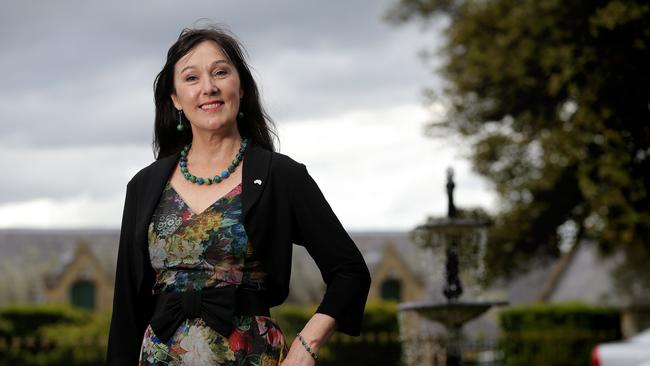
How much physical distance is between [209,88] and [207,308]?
2.03 ft

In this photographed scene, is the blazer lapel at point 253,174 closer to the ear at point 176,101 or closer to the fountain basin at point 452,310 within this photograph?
the ear at point 176,101

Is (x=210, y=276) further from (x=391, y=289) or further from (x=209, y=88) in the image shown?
(x=391, y=289)

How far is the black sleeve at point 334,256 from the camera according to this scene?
3.39 metres

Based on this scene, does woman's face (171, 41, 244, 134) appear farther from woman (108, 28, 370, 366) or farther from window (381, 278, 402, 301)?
window (381, 278, 402, 301)

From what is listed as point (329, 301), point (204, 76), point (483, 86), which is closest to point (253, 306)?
point (329, 301)

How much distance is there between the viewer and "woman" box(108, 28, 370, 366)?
131 inches

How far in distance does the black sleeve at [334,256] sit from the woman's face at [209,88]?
1.03 feet

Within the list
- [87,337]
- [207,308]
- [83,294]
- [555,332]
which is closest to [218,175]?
[207,308]

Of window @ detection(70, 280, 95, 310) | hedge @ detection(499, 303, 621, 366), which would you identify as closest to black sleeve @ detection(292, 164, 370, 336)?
hedge @ detection(499, 303, 621, 366)

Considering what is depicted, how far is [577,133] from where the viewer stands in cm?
2159

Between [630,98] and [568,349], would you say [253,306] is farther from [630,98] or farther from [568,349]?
[568,349]

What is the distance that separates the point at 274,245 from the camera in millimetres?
3406

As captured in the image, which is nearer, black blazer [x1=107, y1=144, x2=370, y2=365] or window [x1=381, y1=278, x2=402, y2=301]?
black blazer [x1=107, y1=144, x2=370, y2=365]

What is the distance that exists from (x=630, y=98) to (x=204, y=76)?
1575cm
